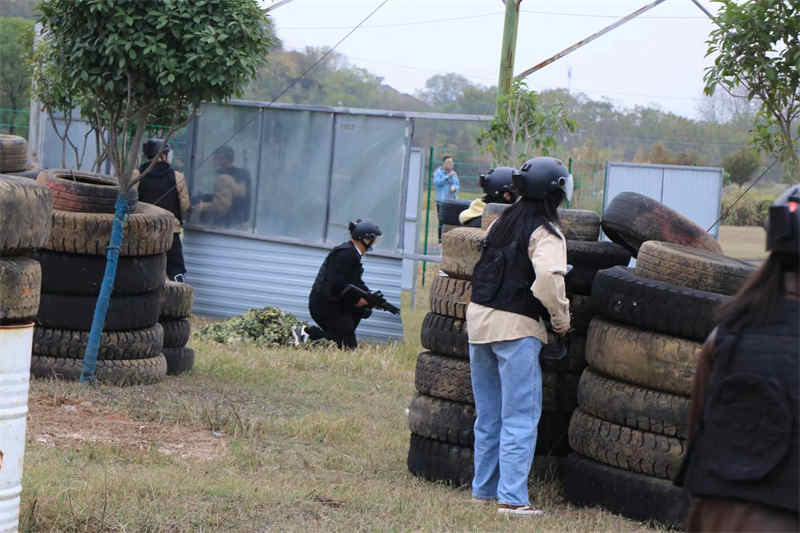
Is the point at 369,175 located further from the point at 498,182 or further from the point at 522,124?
the point at 498,182

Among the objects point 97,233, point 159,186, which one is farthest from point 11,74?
point 97,233

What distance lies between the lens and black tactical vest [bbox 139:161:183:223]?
A: 14.5 meters

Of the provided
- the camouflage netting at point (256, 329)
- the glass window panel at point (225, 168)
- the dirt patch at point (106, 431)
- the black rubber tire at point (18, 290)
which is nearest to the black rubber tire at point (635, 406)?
the dirt patch at point (106, 431)

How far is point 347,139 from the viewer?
49.6 feet

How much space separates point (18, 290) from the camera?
15.0 feet

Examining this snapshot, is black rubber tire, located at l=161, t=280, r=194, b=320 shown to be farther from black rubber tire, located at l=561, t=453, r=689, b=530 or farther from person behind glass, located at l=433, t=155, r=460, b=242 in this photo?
person behind glass, located at l=433, t=155, r=460, b=242

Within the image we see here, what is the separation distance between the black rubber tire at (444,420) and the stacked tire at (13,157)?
6282mm

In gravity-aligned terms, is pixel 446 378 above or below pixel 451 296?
below

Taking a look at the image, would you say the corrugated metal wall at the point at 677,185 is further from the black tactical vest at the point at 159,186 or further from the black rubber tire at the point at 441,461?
the black rubber tire at the point at 441,461

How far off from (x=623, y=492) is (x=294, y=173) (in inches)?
399

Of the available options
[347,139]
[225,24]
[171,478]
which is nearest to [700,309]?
[171,478]

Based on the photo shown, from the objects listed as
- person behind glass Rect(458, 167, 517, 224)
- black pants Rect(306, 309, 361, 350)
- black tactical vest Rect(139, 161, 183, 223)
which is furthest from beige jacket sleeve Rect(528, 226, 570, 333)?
black tactical vest Rect(139, 161, 183, 223)

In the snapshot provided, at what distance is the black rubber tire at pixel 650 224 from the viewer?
6816 mm

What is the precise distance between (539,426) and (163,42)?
4407 mm
